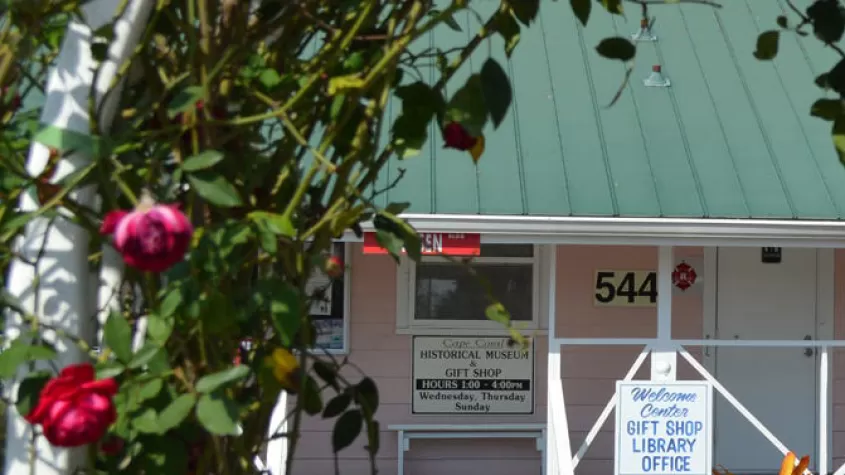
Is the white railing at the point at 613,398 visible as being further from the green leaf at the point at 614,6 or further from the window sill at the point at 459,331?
the green leaf at the point at 614,6

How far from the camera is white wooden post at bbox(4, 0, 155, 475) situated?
1564 millimetres

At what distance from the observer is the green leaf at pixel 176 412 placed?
4.78ft

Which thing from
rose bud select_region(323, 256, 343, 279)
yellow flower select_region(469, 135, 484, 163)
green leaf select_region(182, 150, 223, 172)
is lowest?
rose bud select_region(323, 256, 343, 279)

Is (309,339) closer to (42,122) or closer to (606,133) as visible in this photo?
(42,122)

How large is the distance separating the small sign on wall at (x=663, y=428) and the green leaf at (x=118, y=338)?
5.99m

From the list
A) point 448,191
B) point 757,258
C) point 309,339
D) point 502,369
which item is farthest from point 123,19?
point 757,258

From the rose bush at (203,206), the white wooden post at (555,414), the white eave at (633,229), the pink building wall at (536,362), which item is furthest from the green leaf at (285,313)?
the pink building wall at (536,362)

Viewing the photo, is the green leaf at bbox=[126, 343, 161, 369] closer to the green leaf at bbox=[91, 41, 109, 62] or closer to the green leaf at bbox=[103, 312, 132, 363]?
the green leaf at bbox=[103, 312, 132, 363]

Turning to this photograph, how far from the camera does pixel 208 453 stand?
67.0 inches

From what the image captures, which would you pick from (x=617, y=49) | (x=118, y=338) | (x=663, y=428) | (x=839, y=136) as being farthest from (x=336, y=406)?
(x=663, y=428)

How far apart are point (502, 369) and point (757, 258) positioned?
7.90 ft

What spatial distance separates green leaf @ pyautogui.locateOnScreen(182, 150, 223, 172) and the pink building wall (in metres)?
7.46

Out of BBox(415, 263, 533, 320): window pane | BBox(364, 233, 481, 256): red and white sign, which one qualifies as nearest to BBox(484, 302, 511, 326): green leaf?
BBox(364, 233, 481, 256): red and white sign

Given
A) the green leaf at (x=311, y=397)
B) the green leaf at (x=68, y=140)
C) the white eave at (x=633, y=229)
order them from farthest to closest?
the white eave at (x=633, y=229) → the green leaf at (x=311, y=397) → the green leaf at (x=68, y=140)
